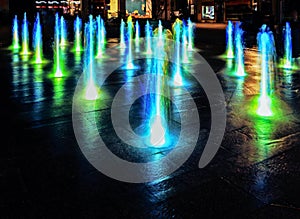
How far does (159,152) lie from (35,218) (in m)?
1.73

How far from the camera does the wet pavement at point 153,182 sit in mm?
2764

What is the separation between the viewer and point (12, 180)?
324 centimetres

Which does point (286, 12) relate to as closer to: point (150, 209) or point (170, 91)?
point (170, 91)

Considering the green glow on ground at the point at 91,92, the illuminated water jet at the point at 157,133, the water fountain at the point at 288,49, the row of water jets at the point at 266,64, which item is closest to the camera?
the illuminated water jet at the point at 157,133

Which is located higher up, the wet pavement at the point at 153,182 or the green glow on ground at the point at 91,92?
the green glow on ground at the point at 91,92

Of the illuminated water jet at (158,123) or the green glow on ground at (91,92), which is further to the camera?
the green glow on ground at (91,92)

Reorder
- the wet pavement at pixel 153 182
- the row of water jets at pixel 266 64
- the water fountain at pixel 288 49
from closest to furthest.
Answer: the wet pavement at pixel 153 182
the row of water jets at pixel 266 64
the water fountain at pixel 288 49

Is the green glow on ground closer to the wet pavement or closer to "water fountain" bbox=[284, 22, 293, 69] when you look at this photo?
the wet pavement

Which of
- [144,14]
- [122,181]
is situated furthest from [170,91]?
[144,14]

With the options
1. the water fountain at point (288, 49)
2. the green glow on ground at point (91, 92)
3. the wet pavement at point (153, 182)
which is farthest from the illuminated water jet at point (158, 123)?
the water fountain at point (288, 49)

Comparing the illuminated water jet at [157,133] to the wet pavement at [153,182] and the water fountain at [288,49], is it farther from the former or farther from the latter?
the water fountain at [288,49]

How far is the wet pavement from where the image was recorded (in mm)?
2764

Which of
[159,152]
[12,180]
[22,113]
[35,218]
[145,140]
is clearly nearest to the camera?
[35,218]

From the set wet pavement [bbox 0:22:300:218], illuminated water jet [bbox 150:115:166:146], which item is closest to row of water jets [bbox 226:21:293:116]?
wet pavement [bbox 0:22:300:218]
